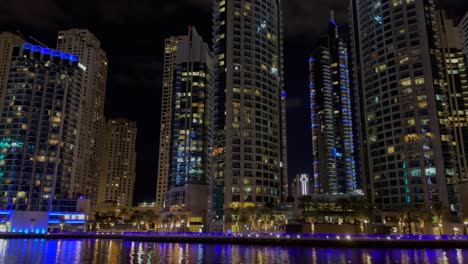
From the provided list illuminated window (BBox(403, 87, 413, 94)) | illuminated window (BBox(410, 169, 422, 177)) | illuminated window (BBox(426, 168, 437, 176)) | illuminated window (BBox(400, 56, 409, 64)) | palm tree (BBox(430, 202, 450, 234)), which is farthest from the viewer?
illuminated window (BBox(400, 56, 409, 64))

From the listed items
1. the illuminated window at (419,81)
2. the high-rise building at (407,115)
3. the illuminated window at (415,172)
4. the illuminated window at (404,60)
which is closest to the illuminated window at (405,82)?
the high-rise building at (407,115)

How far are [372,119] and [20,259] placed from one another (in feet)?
536

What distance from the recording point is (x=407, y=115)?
180 m

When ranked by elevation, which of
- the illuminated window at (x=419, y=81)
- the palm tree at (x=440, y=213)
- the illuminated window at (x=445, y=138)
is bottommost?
the palm tree at (x=440, y=213)

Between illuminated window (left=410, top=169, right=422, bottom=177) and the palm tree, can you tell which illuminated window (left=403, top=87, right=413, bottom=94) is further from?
the palm tree

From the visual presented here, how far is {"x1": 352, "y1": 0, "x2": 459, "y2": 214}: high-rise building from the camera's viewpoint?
547ft

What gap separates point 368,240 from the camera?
4215 inches

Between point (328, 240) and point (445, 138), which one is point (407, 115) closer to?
point (445, 138)

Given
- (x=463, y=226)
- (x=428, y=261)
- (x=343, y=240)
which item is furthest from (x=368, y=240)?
(x=463, y=226)

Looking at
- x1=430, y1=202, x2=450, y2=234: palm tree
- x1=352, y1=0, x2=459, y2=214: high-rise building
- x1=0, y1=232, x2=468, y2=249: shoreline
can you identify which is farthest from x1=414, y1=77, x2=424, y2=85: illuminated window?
x1=0, y1=232, x2=468, y2=249: shoreline

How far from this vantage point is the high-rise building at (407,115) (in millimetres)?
166875

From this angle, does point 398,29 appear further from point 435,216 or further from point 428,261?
point 428,261

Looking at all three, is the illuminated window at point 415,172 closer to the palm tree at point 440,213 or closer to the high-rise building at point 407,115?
the high-rise building at point 407,115

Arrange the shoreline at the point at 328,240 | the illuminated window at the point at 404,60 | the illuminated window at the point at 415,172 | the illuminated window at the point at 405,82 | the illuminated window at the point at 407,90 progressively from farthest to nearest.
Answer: the illuminated window at the point at 404,60 → the illuminated window at the point at 405,82 → the illuminated window at the point at 407,90 → the illuminated window at the point at 415,172 → the shoreline at the point at 328,240
